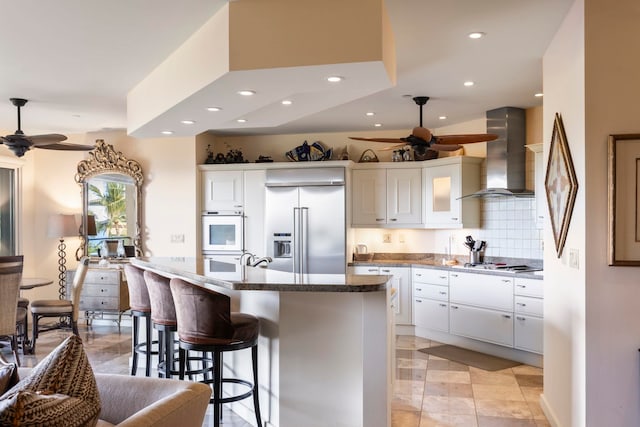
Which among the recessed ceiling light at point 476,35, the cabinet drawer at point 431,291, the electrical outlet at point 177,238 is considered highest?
the recessed ceiling light at point 476,35

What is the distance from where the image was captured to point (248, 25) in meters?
3.01

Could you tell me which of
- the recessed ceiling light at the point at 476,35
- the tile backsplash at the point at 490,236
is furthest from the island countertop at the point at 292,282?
the tile backsplash at the point at 490,236

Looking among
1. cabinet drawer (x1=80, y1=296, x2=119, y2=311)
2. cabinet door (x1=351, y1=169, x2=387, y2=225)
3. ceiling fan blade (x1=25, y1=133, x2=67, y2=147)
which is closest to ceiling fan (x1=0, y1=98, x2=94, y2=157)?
ceiling fan blade (x1=25, y1=133, x2=67, y2=147)

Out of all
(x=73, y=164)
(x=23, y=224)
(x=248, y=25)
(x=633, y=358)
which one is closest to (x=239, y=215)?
(x=73, y=164)

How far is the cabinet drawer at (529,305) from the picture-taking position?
5.02m

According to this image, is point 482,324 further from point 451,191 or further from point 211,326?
point 211,326

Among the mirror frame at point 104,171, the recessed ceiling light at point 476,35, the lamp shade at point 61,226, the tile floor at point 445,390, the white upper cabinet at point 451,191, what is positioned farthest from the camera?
the mirror frame at point 104,171

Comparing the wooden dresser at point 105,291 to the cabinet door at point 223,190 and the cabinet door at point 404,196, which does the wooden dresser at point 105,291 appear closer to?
A: the cabinet door at point 223,190

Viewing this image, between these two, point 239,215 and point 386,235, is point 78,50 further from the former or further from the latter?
point 386,235

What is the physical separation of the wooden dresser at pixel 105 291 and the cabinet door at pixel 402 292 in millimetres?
3248

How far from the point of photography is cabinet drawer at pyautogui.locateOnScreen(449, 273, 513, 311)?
534 centimetres

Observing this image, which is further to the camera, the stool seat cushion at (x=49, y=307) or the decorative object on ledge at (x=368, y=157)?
the decorative object on ledge at (x=368, y=157)

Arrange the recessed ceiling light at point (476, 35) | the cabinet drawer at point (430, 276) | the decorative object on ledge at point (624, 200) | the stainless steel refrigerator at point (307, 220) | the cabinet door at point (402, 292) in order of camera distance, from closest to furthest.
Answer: the decorative object on ledge at point (624, 200) → the recessed ceiling light at point (476, 35) → the cabinet drawer at point (430, 276) → the cabinet door at point (402, 292) → the stainless steel refrigerator at point (307, 220)

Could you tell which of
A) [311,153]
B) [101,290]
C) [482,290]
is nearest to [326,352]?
[482,290]
